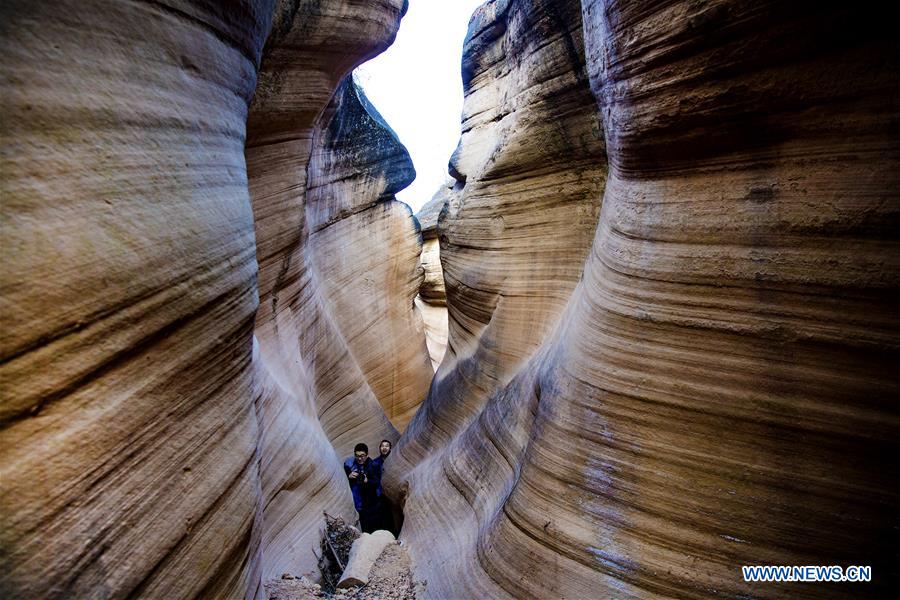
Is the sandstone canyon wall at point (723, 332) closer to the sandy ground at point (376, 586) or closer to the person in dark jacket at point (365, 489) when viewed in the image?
the sandy ground at point (376, 586)

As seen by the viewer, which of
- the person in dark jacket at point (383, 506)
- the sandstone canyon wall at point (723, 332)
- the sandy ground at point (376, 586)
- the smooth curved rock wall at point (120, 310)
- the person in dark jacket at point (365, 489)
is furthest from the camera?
the person in dark jacket at point (383, 506)

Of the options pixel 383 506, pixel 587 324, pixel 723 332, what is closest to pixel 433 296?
pixel 383 506

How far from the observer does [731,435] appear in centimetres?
218

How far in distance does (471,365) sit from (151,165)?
3.52m

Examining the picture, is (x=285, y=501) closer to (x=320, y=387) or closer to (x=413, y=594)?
(x=413, y=594)

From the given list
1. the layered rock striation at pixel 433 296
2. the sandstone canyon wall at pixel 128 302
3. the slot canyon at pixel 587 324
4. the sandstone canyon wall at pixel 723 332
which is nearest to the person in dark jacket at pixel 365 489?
the slot canyon at pixel 587 324

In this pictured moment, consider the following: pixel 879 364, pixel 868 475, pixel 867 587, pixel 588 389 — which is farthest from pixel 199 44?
pixel 867 587

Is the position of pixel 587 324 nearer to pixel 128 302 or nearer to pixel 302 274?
pixel 128 302

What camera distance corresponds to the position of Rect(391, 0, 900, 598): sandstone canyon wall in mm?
1928

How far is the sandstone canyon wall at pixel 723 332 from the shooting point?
1928 millimetres

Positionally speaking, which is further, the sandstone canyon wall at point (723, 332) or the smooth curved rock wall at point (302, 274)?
the smooth curved rock wall at point (302, 274)

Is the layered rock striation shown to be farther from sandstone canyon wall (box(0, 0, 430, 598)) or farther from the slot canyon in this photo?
sandstone canyon wall (box(0, 0, 430, 598))

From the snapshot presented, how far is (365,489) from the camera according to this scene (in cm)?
502

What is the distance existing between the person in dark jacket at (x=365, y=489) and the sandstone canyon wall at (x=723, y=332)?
6.05 ft
